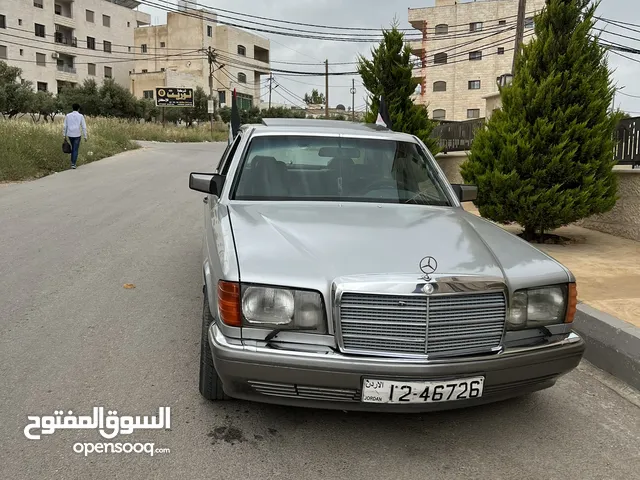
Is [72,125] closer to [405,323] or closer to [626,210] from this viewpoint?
[626,210]

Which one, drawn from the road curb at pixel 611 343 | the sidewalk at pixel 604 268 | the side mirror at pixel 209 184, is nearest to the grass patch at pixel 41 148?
the side mirror at pixel 209 184

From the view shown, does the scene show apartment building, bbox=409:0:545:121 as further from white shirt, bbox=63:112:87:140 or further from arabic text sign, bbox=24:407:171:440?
arabic text sign, bbox=24:407:171:440

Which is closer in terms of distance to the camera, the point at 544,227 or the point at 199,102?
the point at 544,227

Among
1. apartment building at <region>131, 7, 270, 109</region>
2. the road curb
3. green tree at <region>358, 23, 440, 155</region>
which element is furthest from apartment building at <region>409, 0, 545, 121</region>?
the road curb

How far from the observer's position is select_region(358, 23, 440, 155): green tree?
1291cm

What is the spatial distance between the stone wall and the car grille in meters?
6.26

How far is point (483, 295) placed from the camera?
9.15ft

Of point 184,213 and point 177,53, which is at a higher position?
point 177,53

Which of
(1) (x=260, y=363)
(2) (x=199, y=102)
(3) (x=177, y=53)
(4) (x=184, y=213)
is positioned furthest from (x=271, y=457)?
(3) (x=177, y=53)

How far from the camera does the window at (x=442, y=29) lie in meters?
56.4

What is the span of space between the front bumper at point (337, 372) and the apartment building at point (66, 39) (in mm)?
62106

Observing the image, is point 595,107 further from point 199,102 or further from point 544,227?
point 199,102

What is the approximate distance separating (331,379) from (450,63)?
58.1 m

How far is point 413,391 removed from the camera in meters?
2.66
